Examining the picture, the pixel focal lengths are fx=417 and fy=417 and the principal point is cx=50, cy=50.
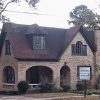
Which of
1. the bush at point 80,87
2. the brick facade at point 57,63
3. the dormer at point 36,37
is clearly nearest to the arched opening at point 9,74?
the brick facade at point 57,63

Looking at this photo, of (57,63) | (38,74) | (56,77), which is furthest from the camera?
(38,74)

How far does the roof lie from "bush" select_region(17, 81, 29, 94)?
2.69 metres

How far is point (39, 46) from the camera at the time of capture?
156 feet

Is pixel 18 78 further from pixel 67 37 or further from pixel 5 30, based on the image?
pixel 67 37

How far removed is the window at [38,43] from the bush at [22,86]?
4802 millimetres

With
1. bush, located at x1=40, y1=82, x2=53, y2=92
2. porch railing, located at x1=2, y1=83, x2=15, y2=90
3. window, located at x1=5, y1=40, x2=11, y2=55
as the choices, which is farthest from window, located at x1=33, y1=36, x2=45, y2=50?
porch railing, located at x1=2, y1=83, x2=15, y2=90

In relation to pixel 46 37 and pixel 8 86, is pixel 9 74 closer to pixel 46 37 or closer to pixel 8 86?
pixel 8 86

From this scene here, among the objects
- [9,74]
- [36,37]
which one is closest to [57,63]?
[36,37]

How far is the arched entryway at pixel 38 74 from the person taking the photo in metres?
48.0

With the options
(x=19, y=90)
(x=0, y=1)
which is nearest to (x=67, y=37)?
(x=19, y=90)

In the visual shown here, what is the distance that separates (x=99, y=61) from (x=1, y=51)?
40.3 ft

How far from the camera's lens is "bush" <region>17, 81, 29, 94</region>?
4381 centimetres

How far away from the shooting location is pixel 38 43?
4747cm

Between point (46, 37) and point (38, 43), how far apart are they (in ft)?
6.38
